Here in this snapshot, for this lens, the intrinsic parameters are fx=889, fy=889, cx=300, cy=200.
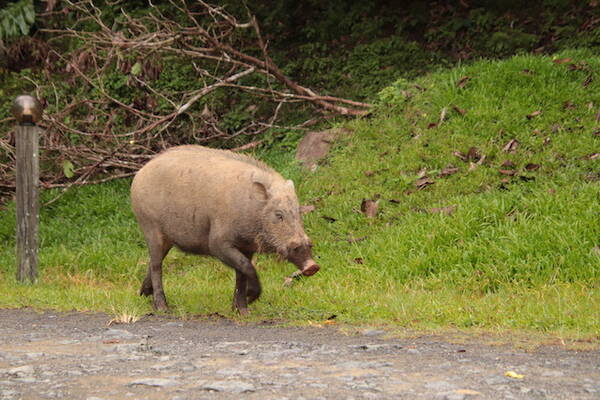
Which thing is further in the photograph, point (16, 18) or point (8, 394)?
point (16, 18)

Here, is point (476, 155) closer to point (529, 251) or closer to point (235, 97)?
point (529, 251)

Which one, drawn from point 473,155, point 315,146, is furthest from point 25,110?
point 473,155

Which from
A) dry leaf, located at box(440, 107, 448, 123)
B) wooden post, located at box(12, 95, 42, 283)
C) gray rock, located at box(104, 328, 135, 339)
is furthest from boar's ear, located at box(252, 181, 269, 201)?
dry leaf, located at box(440, 107, 448, 123)

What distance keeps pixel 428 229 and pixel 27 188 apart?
4.38 m

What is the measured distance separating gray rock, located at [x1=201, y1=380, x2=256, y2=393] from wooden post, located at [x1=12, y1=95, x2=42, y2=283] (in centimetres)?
575

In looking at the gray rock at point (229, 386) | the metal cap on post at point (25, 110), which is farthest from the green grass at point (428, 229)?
the gray rock at point (229, 386)

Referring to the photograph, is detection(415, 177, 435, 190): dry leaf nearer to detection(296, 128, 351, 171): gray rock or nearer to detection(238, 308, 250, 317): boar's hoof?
detection(296, 128, 351, 171): gray rock

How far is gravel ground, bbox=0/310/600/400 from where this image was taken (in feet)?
14.0

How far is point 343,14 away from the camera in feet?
53.7

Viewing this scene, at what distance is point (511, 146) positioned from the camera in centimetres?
1120

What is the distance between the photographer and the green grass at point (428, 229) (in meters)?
7.52

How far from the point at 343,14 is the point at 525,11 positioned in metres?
3.26

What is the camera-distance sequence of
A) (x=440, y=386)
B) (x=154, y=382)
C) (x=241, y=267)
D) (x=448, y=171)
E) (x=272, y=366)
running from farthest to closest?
(x=448, y=171) < (x=241, y=267) < (x=272, y=366) < (x=154, y=382) < (x=440, y=386)

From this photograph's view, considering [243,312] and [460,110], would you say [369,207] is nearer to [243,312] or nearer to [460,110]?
[460,110]
